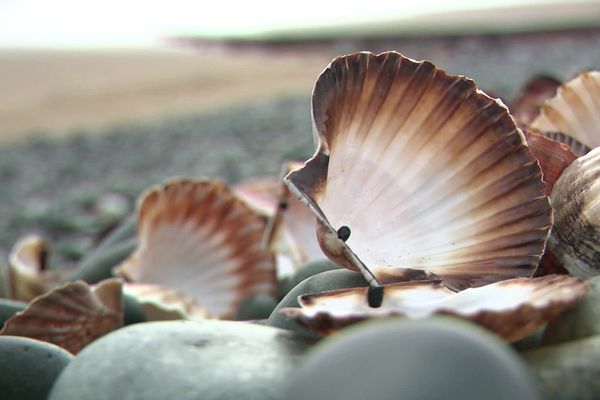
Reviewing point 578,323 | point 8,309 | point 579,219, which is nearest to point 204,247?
point 8,309

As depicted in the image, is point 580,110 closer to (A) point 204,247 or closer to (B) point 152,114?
(A) point 204,247

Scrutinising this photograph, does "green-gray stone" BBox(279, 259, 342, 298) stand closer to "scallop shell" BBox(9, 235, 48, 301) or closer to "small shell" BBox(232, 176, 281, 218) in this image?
"small shell" BBox(232, 176, 281, 218)

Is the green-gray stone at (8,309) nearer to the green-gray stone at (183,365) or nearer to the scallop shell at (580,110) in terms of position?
the green-gray stone at (183,365)

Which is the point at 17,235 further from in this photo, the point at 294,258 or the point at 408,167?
the point at 408,167

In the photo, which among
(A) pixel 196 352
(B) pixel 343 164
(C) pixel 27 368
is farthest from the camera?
(B) pixel 343 164

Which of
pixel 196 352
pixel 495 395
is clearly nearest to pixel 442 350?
pixel 495 395
